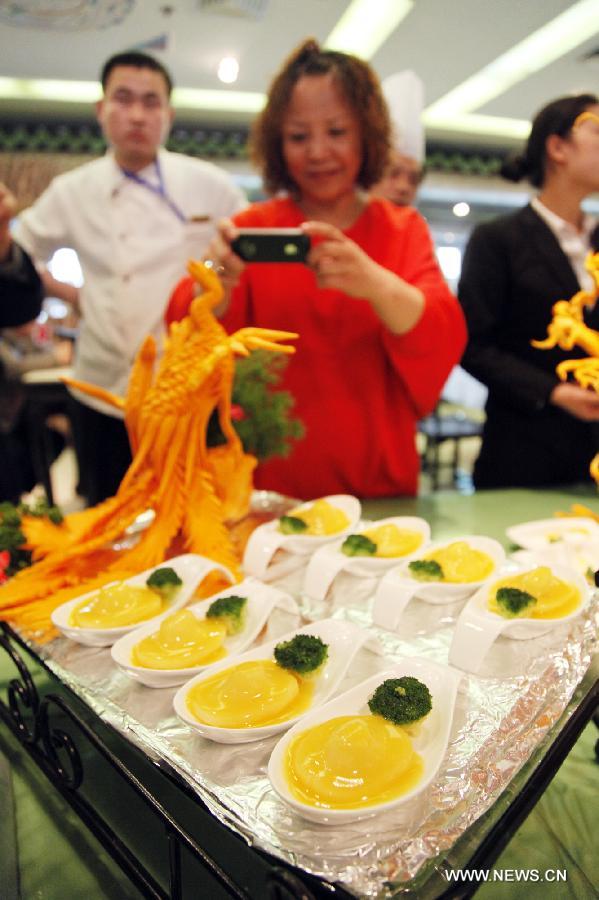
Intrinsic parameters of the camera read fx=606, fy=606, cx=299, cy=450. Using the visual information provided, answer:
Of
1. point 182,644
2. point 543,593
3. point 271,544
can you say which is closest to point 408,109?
point 271,544

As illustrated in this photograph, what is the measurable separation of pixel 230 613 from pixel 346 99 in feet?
3.73

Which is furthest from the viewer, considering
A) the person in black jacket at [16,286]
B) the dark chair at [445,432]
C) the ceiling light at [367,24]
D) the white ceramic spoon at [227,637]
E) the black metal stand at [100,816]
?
the dark chair at [445,432]

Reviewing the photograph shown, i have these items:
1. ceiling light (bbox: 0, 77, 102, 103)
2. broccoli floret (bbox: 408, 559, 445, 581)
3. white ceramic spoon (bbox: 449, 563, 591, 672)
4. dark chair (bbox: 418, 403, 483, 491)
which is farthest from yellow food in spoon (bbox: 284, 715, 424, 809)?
ceiling light (bbox: 0, 77, 102, 103)

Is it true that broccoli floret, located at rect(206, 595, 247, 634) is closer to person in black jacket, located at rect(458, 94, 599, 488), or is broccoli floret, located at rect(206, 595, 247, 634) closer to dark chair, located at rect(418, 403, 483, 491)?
person in black jacket, located at rect(458, 94, 599, 488)

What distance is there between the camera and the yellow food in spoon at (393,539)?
98 centimetres

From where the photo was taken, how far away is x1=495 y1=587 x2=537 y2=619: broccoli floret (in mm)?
735

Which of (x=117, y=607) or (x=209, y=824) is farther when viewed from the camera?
(x=117, y=607)

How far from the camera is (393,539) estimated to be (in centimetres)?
101

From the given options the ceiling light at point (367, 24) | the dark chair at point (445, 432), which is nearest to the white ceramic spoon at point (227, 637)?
the dark chair at point (445, 432)

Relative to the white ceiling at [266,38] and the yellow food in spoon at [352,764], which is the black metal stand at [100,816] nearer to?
the yellow food in spoon at [352,764]

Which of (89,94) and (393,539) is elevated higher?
(89,94)

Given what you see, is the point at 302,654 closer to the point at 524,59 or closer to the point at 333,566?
the point at 333,566

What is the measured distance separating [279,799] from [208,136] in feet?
20.9

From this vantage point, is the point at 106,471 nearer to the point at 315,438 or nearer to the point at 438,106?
the point at 315,438
